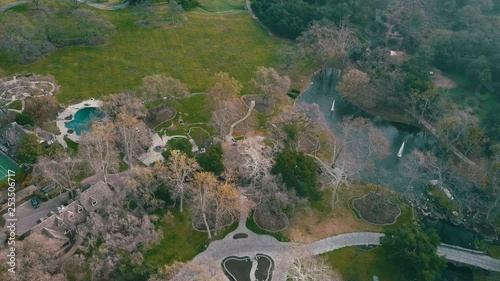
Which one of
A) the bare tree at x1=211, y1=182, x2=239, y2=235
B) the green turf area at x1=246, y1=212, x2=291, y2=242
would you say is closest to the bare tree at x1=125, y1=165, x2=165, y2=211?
the bare tree at x1=211, y1=182, x2=239, y2=235

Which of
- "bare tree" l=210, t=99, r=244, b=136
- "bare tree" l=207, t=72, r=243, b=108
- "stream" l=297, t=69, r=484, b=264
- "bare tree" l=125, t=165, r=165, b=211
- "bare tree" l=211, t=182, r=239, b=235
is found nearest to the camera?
"bare tree" l=211, t=182, r=239, b=235

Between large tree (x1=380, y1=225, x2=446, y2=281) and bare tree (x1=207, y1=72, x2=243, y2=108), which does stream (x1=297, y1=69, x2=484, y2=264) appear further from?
bare tree (x1=207, y1=72, x2=243, y2=108)

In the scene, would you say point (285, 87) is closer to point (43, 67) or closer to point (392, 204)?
point (392, 204)

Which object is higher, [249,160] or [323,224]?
[249,160]

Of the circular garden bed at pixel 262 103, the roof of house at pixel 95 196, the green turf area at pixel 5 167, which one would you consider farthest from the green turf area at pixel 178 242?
the circular garden bed at pixel 262 103

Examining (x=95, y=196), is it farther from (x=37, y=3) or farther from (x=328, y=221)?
(x=37, y=3)

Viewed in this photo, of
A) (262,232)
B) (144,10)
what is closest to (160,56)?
(144,10)
